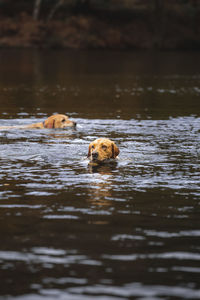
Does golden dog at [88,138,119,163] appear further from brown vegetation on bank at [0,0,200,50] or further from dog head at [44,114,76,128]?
brown vegetation on bank at [0,0,200,50]

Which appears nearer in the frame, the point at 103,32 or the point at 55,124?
the point at 55,124

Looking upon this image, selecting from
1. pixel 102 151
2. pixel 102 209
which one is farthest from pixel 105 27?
pixel 102 209

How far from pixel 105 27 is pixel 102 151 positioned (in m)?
64.1

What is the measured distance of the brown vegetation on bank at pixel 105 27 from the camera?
71.1 metres

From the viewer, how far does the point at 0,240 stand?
7688 millimetres

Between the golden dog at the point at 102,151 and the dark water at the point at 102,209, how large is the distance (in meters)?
0.29

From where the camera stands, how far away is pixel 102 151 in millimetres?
13000

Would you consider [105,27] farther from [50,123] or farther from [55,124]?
[55,124]

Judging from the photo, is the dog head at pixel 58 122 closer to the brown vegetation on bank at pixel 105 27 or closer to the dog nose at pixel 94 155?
the dog nose at pixel 94 155

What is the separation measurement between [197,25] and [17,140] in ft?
213

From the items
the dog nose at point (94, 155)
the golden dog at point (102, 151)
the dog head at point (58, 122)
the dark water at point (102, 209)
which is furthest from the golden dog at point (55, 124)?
the dog nose at point (94, 155)

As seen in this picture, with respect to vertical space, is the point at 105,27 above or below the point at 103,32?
above

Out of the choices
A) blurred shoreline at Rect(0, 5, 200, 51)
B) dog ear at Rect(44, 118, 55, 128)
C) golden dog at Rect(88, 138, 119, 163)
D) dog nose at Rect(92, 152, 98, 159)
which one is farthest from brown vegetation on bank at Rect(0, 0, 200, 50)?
dog nose at Rect(92, 152, 98, 159)

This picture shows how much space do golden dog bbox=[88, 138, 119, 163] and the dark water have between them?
0.95ft
